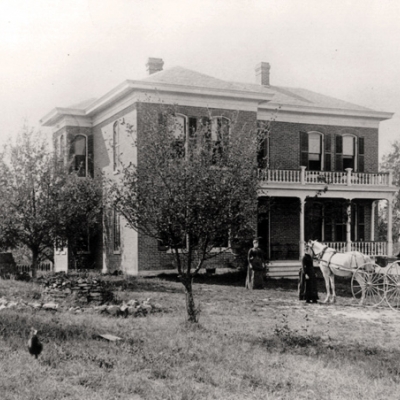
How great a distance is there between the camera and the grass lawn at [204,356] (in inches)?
268

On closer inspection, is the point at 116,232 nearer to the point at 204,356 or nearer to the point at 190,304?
the point at 190,304

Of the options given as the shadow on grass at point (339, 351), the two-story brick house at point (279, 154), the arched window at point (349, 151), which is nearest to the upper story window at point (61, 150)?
the two-story brick house at point (279, 154)

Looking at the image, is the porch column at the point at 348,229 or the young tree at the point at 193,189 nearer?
the young tree at the point at 193,189

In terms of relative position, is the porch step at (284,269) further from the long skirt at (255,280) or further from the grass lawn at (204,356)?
the grass lawn at (204,356)

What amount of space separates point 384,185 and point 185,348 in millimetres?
20462

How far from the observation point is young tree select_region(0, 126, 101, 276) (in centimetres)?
2088

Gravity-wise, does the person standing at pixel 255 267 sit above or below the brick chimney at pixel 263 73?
below

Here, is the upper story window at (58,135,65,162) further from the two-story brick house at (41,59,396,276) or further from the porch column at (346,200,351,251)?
the porch column at (346,200,351,251)

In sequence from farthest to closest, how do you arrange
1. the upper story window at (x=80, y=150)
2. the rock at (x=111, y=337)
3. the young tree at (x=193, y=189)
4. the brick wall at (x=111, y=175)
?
the upper story window at (x=80, y=150)
the brick wall at (x=111, y=175)
the young tree at (x=193, y=189)
the rock at (x=111, y=337)

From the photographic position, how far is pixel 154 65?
28516mm

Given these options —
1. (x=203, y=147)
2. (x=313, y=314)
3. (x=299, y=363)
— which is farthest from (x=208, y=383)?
(x=313, y=314)

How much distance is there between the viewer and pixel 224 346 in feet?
30.2

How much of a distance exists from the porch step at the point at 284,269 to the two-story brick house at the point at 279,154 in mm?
50

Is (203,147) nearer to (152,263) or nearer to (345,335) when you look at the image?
(345,335)
